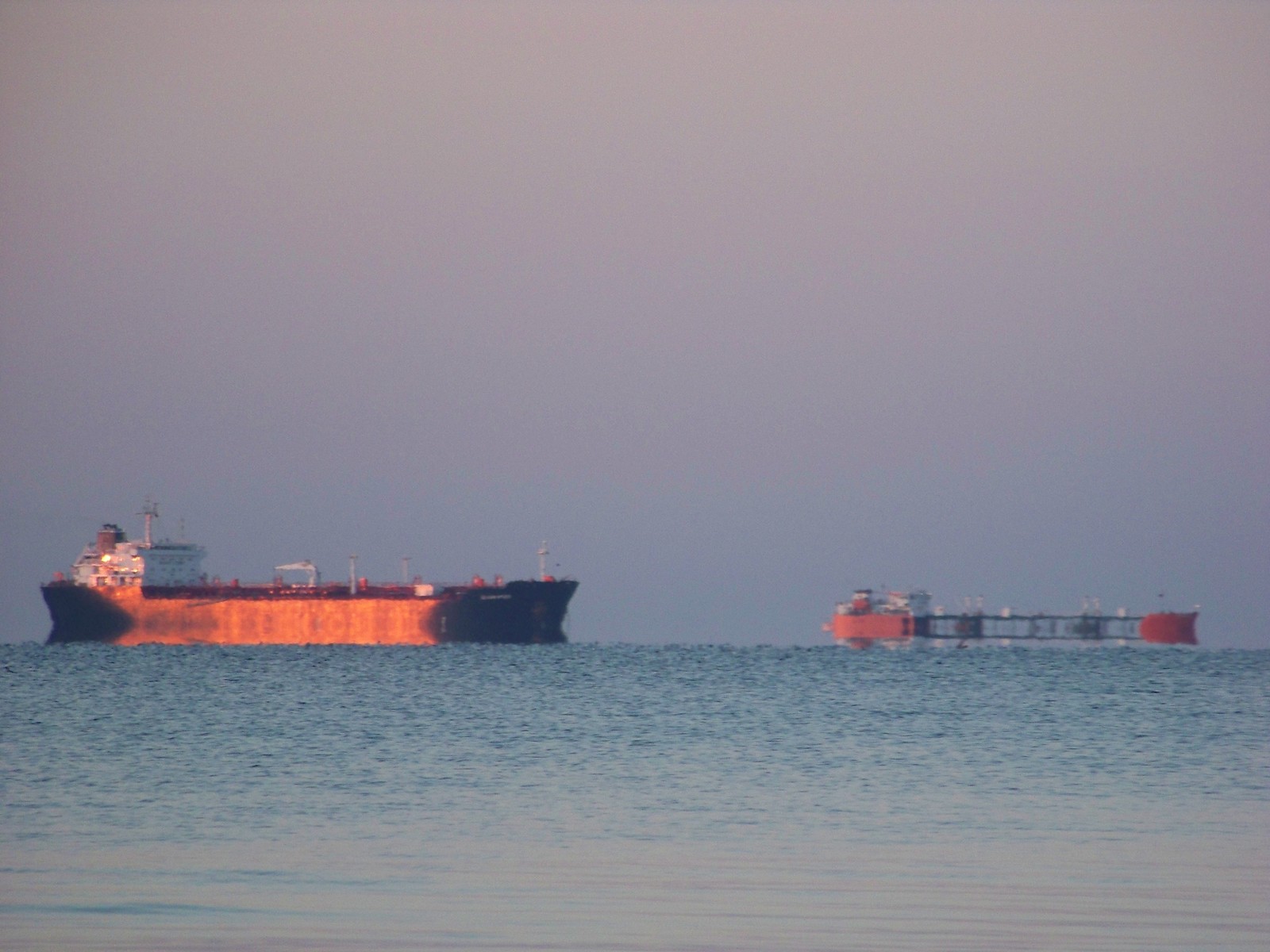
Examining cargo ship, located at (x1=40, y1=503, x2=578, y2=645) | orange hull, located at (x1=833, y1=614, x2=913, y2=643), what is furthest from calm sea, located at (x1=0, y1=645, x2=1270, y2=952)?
orange hull, located at (x1=833, y1=614, x2=913, y2=643)

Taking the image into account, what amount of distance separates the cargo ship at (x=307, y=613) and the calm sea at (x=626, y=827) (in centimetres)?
5582

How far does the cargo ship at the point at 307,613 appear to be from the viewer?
104438 mm

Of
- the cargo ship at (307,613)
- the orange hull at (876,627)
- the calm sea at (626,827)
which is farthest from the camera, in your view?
the orange hull at (876,627)

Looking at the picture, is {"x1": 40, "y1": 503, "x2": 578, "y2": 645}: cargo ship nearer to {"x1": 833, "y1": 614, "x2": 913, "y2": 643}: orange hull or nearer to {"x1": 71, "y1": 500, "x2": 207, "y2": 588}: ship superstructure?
{"x1": 71, "y1": 500, "x2": 207, "y2": 588}: ship superstructure

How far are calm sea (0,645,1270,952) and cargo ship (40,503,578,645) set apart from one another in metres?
55.8

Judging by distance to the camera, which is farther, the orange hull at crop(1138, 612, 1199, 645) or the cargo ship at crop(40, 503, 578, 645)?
the orange hull at crop(1138, 612, 1199, 645)

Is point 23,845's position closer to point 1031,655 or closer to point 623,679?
point 623,679

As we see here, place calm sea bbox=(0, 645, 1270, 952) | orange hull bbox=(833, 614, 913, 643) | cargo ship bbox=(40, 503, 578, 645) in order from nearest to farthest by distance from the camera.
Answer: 1. calm sea bbox=(0, 645, 1270, 952)
2. cargo ship bbox=(40, 503, 578, 645)
3. orange hull bbox=(833, 614, 913, 643)

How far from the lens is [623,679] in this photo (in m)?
69.3

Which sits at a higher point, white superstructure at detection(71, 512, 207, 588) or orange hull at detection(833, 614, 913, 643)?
white superstructure at detection(71, 512, 207, 588)

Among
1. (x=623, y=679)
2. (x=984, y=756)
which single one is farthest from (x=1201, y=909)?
(x=623, y=679)

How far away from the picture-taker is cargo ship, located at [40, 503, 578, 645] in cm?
10444

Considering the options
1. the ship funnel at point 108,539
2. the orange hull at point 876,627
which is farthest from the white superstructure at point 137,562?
the orange hull at point 876,627

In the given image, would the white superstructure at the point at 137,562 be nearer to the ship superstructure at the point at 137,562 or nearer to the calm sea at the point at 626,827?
the ship superstructure at the point at 137,562
